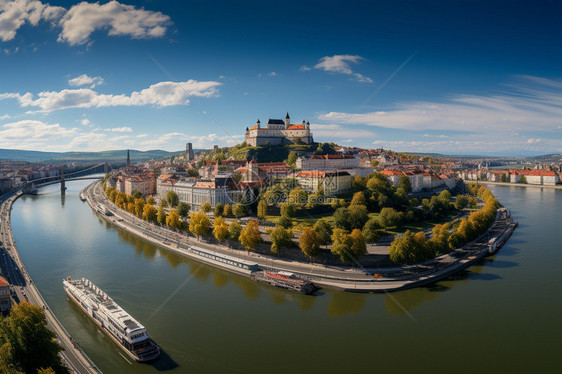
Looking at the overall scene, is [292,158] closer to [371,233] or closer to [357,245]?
[371,233]

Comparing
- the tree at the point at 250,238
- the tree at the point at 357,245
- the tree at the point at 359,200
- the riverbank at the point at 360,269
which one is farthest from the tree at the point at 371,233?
the tree at the point at 250,238

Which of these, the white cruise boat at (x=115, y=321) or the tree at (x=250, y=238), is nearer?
the white cruise boat at (x=115, y=321)

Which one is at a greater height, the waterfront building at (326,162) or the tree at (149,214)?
the waterfront building at (326,162)

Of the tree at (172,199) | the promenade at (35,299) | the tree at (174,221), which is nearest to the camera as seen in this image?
the promenade at (35,299)

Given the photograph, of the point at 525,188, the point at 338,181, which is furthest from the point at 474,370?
the point at 525,188

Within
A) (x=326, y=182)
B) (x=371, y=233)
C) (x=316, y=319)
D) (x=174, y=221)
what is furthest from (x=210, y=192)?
(x=316, y=319)

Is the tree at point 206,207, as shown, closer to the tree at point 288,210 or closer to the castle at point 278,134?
the tree at point 288,210

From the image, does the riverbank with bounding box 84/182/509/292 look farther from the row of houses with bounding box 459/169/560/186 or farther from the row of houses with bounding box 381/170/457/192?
the row of houses with bounding box 459/169/560/186

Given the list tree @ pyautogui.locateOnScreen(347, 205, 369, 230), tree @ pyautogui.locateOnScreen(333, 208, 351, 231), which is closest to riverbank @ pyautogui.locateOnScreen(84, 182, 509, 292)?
tree @ pyautogui.locateOnScreen(333, 208, 351, 231)
